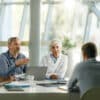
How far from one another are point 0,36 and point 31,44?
5.64ft

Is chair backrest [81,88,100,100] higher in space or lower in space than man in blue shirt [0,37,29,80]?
lower

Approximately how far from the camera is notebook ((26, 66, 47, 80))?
4.12 metres

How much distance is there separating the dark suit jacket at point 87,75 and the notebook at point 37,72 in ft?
3.42

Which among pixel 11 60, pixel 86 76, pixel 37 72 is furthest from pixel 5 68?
pixel 86 76

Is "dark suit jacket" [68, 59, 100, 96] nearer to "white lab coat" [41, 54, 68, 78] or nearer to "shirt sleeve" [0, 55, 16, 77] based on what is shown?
"shirt sleeve" [0, 55, 16, 77]

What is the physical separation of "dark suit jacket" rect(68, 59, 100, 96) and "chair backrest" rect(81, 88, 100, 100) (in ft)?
0.11

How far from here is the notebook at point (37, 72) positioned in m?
4.12

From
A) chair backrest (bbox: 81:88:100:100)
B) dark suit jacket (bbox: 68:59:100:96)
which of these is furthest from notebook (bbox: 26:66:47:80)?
chair backrest (bbox: 81:88:100:100)

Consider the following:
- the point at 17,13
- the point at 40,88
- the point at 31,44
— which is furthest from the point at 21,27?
the point at 40,88

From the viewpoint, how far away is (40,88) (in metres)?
3.53

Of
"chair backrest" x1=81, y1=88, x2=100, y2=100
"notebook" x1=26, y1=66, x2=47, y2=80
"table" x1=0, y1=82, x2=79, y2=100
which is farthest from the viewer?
"notebook" x1=26, y1=66, x2=47, y2=80

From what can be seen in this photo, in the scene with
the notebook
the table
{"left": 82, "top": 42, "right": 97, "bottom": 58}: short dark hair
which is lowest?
the table

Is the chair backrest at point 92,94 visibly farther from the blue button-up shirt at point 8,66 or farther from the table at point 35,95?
the blue button-up shirt at point 8,66

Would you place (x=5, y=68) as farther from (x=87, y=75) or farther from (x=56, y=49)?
(x=87, y=75)
